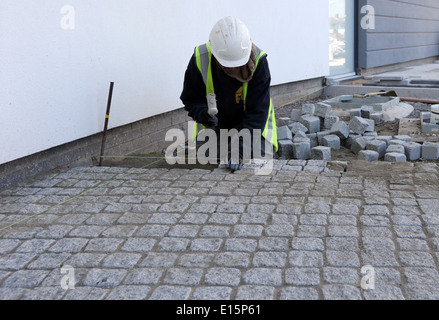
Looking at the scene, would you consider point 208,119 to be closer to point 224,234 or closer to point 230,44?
point 230,44

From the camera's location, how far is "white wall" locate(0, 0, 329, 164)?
462 centimetres

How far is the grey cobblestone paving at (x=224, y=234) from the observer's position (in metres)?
2.90

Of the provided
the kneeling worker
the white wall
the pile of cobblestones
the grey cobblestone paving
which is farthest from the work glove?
the pile of cobblestones

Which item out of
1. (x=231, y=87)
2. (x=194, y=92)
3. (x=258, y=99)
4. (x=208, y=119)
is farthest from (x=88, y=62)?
(x=258, y=99)

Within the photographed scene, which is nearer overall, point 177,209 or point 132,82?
point 177,209

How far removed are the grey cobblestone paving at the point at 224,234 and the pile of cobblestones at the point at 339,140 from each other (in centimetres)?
87

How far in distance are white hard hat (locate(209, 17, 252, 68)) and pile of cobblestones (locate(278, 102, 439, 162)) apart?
173 cm

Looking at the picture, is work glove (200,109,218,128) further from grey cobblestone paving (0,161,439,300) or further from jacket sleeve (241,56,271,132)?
grey cobblestone paving (0,161,439,300)

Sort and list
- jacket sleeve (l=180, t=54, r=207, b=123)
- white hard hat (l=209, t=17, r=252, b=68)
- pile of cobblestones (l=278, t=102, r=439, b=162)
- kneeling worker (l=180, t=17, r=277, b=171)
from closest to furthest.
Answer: white hard hat (l=209, t=17, r=252, b=68) < kneeling worker (l=180, t=17, r=277, b=171) < jacket sleeve (l=180, t=54, r=207, b=123) < pile of cobblestones (l=278, t=102, r=439, b=162)

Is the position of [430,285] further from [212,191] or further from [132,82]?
[132,82]

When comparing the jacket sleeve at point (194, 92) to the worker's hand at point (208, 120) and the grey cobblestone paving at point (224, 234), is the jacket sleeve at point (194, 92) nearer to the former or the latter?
the worker's hand at point (208, 120)

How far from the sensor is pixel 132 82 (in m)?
6.13

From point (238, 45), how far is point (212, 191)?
4.61ft
